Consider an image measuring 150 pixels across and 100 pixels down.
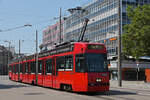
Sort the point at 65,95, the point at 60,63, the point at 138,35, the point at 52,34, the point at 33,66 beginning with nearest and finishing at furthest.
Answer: the point at 65,95 < the point at 60,63 < the point at 33,66 < the point at 138,35 < the point at 52,34

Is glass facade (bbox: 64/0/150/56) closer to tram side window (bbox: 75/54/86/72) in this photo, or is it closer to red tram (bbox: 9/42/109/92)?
red tram (bbox: 9/42/109/92)

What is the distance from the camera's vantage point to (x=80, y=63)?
17203 millimetres

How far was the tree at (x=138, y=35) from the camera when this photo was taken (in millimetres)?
29328

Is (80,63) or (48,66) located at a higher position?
(80,63)

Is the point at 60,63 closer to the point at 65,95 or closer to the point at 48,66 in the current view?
the point at 48,66

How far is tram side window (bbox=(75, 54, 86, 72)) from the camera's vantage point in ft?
55.8

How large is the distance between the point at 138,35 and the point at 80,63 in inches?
545

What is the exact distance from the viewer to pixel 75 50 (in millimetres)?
17891

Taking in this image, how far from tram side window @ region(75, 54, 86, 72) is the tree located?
13.3 meters

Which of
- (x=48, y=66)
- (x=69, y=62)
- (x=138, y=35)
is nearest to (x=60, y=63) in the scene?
(x=69, y=62)

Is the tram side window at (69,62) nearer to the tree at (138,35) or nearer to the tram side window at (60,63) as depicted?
the tram side window at (60,63)

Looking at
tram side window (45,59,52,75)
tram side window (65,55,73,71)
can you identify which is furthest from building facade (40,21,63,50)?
tram side window (65,55,73,71)

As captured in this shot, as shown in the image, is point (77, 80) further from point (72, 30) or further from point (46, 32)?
point (46, 32)

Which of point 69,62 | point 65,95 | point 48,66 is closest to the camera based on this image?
point 65,95
